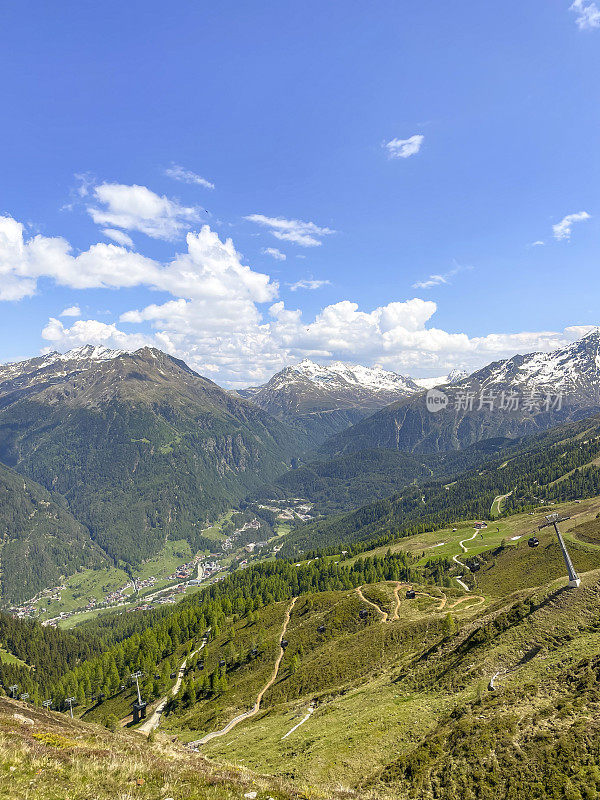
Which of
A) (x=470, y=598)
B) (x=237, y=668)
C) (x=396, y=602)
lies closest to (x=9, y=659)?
(x=237, y=668)

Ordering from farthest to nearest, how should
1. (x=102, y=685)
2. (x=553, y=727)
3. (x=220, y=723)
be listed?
(x=102, y=685) → (x=220, y=723) → (x=553, y=727)

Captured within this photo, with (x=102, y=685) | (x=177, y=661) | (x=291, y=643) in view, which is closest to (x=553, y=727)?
(x=291, y=643)

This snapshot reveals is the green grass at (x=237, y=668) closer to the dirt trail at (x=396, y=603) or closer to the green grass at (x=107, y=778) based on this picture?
the dirt trail at (x=396, y=603)

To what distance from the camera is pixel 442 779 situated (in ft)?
108

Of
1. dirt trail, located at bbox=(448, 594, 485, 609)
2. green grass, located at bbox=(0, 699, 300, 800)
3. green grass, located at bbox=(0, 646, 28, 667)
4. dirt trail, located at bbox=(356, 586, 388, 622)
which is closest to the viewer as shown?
green grass, located at bbox=(0, 699, 300, 800)

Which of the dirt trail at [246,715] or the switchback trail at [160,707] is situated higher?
the dirt trail at [246,715]

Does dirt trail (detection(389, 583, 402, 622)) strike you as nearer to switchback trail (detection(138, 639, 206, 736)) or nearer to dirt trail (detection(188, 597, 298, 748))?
dirt trail (detection(188, 597, 298, 748))

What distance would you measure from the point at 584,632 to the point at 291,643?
9606 cm

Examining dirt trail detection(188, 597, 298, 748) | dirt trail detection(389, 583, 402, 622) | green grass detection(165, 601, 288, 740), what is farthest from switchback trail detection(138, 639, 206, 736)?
dirt trail detection(389, 583, 402, 622)

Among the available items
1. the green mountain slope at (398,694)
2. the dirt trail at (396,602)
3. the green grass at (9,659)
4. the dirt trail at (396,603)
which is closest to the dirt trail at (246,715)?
the green mountain slope at (398,694)

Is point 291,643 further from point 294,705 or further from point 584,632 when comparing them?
point 584,632

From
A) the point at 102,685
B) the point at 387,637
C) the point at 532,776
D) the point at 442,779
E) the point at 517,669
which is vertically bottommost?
the point at 102,685

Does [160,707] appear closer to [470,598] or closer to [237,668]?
[237,668]

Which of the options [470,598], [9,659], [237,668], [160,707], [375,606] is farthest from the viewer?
[9,659]
